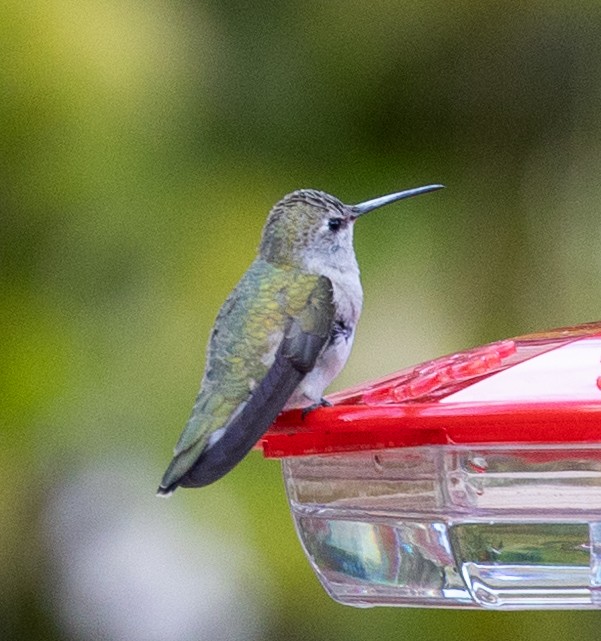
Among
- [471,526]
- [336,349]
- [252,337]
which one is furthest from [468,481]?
[252,337]

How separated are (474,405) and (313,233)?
1416mm

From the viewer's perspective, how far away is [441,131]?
5828 millimetres

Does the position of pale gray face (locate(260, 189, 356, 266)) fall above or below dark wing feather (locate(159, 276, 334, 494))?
above

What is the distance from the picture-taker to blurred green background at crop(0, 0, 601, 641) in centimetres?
→ 480

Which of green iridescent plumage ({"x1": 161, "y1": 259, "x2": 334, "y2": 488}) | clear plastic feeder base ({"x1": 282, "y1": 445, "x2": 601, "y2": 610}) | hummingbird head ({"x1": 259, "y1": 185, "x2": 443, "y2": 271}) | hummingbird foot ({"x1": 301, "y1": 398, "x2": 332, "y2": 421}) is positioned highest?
hummingbird head ({"x1": 259, "y1": 185, "x2": 443, "y2": 271})

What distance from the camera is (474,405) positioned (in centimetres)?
216

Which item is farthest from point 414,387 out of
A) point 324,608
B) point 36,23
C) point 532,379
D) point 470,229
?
point 470,229

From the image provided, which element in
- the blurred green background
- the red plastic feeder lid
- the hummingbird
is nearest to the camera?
the red plastic feeder lid

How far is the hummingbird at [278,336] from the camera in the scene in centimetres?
268

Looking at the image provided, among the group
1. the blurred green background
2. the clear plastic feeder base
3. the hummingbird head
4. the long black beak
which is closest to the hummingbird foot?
the clear plastic feeder base

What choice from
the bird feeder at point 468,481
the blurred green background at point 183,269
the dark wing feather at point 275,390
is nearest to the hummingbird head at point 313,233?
the dark wing feather at point 275,390

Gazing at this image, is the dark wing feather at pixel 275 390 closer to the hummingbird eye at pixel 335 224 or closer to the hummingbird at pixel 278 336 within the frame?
the hummingbird at pixel 278 336

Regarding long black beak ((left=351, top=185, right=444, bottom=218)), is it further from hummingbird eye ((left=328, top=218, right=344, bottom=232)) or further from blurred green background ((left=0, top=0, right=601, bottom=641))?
blurred green background ((left=0, top=0, right=601, bottom=641))

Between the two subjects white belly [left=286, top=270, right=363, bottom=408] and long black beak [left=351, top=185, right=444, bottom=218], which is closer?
white belly [left=286, top=270, right=363, bottom=408]
